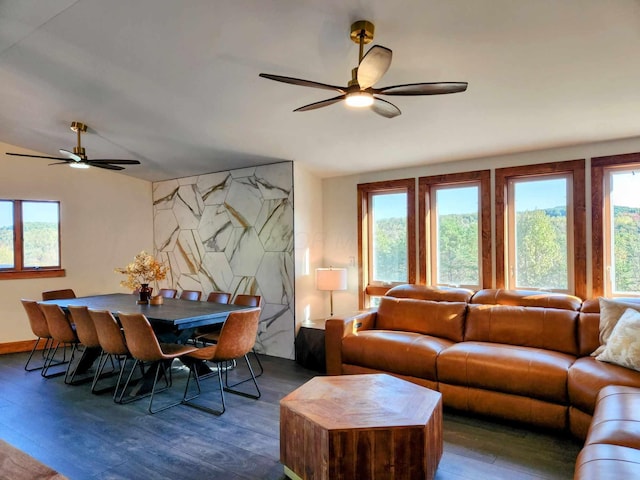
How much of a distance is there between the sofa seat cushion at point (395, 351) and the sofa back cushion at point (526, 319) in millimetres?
370

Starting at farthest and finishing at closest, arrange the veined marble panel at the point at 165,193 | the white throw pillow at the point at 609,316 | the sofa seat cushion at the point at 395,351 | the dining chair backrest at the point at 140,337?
1. the veined marble panel at the point at 165,193
2. the sofa seat cushion at the point at 395,351
3. the dining chair backrest at the point at 140,337
4. the white throw pillow at the point at 609,316

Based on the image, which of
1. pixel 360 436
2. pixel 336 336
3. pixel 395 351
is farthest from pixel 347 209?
pixel 360 436

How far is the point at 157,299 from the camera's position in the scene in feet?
14.5

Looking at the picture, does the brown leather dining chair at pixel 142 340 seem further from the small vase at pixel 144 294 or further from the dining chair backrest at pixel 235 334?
the small vase at pixel 144 294

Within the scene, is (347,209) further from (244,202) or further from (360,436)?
(360,436)

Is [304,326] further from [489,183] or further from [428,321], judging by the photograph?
[489,183]

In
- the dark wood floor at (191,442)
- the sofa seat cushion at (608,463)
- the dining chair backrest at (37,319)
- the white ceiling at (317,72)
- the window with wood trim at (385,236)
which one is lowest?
the dark wood floor at (191,442)

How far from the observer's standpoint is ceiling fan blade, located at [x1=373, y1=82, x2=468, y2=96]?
7.55 ft

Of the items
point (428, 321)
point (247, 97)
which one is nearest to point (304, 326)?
point (428, 321)

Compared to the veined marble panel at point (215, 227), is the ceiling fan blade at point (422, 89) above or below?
above

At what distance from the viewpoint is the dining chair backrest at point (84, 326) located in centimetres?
382

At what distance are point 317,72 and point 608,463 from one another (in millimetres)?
2815

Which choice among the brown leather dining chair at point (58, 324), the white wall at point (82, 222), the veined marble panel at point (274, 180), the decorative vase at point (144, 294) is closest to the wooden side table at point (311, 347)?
the veined marble panel at point (274, 180)

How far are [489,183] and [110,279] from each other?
5.75 metres
